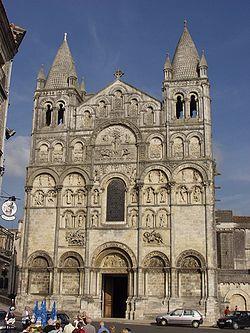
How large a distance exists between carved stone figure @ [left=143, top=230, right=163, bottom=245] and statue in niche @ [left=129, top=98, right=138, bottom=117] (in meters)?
9.89

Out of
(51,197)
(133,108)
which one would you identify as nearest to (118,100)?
(133,108)

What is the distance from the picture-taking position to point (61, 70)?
141 feet

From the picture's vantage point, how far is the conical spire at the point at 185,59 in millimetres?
40469

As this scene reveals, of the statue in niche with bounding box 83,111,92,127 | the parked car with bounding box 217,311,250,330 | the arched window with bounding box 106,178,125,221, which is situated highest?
the statue in niche with bounding box 83,111,92,127

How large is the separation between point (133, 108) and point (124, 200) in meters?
7.80

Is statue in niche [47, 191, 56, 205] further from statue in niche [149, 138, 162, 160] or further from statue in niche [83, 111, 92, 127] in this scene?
statue in niche [149, 138, 162, 160]

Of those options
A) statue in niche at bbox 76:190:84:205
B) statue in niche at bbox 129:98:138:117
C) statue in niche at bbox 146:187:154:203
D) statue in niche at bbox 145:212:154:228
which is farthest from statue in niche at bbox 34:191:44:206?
statue in niche at bbox 129:98:138:117

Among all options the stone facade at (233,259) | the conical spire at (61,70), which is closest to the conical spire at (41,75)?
the conical spire at (61,70)

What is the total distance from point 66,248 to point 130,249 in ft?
16.7

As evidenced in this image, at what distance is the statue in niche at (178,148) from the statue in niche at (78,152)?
25.4ft

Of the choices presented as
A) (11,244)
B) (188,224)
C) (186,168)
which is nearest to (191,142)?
(186,168)

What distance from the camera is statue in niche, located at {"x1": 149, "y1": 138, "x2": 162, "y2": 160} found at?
38.8 m

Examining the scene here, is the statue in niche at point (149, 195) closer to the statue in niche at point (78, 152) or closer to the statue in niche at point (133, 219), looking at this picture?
the statue in niche at point (133, 219)

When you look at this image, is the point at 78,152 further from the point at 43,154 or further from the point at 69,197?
the point at 69,197
